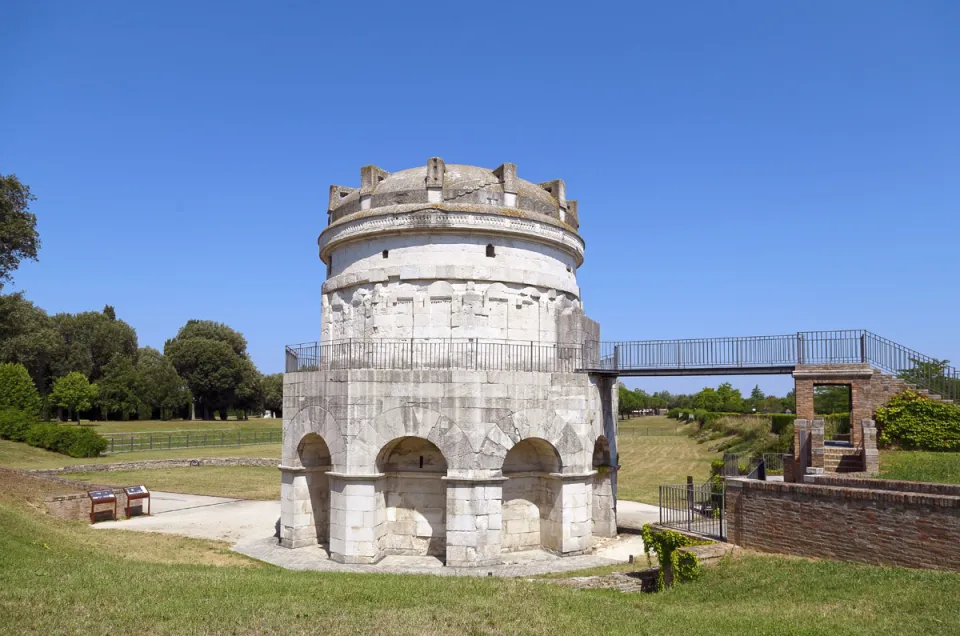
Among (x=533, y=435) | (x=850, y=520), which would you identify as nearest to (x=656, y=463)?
(x=533, y=435)

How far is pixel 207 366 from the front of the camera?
74.5m

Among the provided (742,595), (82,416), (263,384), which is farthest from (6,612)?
(263,384)

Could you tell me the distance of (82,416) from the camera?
232ft

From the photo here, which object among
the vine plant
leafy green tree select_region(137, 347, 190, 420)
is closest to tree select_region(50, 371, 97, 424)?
leafy green tree select_region(137, 347, 190, 420)

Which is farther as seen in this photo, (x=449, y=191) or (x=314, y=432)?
(x=449, y=191)

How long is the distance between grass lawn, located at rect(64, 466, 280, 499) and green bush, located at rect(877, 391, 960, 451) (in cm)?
2383

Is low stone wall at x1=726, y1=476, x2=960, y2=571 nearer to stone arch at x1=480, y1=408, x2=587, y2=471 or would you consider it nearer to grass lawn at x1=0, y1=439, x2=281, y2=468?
stone arch at x1=480, y1=408, x2=587, y2=471

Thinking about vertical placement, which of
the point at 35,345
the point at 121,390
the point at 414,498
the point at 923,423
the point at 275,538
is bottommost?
the point at 275,538

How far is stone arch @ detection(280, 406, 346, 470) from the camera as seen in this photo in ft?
60.8

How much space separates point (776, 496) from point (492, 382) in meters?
7.32

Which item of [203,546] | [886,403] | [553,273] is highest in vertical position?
[553,273]

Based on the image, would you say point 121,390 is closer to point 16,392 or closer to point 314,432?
point 16,392

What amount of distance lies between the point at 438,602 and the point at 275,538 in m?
11.1

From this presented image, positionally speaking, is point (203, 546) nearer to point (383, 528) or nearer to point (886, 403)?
point (383, 528)
